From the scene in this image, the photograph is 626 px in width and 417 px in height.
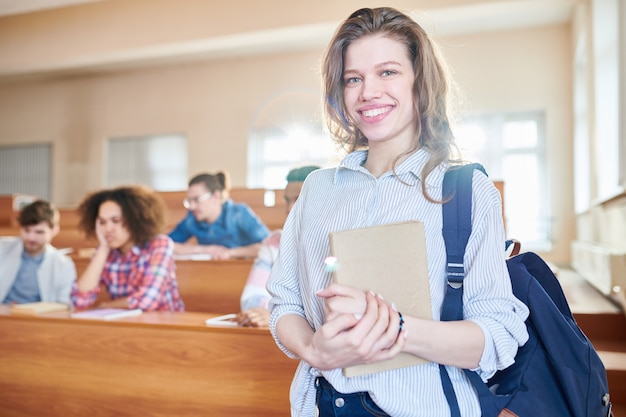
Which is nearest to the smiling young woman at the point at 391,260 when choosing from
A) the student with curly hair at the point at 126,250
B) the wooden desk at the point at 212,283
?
the student with curly hair at the point at 126,250

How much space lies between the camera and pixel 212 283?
3.30 metres

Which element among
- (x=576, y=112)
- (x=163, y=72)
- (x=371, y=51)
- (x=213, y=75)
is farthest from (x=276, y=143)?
(x=371, y=51)

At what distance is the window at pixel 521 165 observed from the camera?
788cm

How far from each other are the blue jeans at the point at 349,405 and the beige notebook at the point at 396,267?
0.29ft

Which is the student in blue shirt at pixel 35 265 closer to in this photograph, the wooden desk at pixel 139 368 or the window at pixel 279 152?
the wooden desk at pixel 139 368

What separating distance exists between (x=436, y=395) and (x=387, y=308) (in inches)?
7.5

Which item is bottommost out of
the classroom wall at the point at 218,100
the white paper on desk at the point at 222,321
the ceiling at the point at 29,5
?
the white paper on desk at the point at 222,321

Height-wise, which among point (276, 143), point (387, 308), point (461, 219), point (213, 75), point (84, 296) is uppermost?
point (213, 75)

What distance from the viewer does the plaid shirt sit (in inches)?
109

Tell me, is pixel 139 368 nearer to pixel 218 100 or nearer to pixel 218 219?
pixel 218 219

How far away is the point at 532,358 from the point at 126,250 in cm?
257

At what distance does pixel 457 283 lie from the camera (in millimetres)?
873

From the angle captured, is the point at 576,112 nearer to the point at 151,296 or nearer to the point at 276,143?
the point at 276,143

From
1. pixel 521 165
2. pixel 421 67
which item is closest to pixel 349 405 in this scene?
pixel 421 67
